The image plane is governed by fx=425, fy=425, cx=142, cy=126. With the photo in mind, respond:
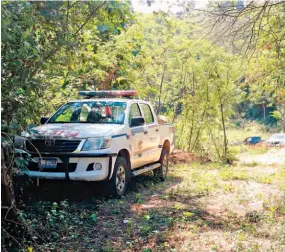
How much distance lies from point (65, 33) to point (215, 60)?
8.95 metres

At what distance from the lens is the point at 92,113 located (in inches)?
312

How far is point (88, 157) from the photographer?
6.62 m

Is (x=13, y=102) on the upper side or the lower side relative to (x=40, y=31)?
lower

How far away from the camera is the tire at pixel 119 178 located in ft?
22.9

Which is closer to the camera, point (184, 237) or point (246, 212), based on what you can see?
point (184, 237)

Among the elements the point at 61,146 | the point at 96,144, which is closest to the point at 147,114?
the point at 96,144

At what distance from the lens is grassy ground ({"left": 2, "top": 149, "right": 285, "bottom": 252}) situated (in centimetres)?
496

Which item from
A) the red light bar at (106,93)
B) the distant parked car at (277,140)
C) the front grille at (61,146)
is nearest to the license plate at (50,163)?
the front grille at (61,146)

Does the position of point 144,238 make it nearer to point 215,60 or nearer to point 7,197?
point 7,197

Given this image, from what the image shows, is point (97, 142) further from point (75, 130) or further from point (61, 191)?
point (61, 191)

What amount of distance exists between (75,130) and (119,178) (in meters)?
1.11

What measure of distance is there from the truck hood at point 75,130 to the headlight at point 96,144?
0.09 meters

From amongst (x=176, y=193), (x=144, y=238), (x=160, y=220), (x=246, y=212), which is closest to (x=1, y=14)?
(x=144, y=238)

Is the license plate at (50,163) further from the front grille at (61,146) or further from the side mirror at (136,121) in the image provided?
the side mirror at (136,121)
